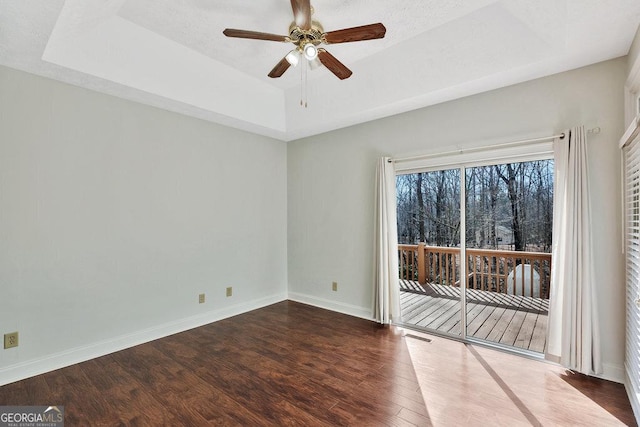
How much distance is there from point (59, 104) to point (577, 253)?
4816 millimetres

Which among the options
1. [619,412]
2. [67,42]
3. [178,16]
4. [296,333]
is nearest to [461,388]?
[619,412]

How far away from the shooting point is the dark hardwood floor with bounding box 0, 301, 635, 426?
6.88 ft

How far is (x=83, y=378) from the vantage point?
2582mm

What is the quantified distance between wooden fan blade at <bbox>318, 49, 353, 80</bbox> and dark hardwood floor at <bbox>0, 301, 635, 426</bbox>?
104 inches

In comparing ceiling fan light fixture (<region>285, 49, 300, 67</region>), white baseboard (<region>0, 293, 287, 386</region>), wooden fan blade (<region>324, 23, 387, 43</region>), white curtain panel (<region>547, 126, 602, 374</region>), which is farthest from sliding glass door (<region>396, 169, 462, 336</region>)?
white baseboard (<region>0, 293, 287, 386</region>)

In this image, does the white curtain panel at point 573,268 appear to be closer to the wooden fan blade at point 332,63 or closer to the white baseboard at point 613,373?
the white baseboard at point 613,373

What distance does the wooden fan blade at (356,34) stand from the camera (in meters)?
2.04

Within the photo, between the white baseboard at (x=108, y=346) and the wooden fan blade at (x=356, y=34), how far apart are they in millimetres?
3465

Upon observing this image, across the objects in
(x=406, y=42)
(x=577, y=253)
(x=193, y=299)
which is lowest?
(x=193, y=299)

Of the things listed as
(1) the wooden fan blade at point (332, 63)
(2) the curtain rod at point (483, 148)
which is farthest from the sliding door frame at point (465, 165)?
(1) the wooden fan blade at point (332, 63)

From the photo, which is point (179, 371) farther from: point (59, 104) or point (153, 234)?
point (59, 104)

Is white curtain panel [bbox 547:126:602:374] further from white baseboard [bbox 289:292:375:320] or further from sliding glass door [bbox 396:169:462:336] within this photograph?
white baseboard [bbox 289:292:375:320]

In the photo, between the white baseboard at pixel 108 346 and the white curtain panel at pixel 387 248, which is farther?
the white curtain panel at pixel 387 248

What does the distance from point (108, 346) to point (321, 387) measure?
224 cm
